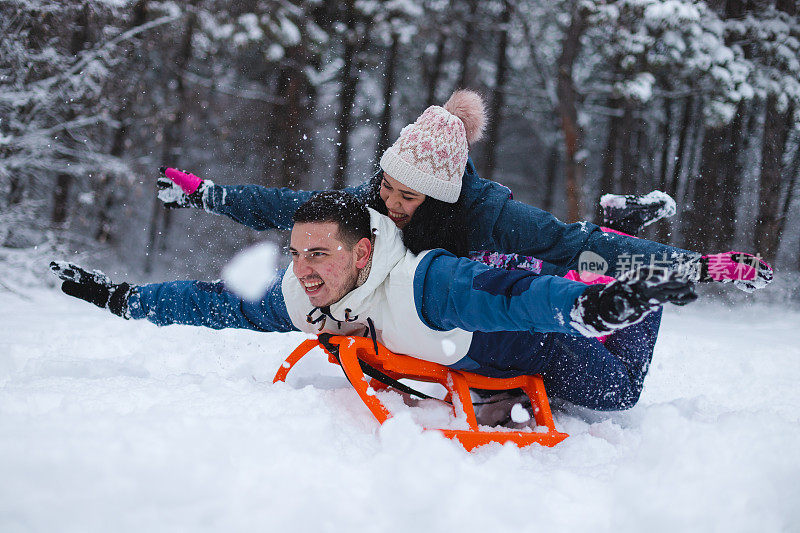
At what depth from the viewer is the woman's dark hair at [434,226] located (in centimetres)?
233

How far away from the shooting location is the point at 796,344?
16.2 ft

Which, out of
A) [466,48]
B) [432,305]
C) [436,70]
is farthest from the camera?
[466,48]

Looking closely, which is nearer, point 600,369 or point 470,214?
point 600,369

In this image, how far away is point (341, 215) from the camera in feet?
7.00

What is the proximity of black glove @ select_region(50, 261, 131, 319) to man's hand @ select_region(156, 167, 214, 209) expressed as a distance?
71cm

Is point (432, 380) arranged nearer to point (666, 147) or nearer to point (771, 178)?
point (771, 178)

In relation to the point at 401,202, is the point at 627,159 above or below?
above

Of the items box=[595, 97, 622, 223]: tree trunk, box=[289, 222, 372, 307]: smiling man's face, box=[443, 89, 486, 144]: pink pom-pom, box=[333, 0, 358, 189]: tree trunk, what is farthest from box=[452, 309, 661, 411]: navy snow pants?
box=[333, 0, 358, 189]: tree trunk

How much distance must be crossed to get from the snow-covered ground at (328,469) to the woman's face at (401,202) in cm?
84

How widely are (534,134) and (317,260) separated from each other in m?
16.1

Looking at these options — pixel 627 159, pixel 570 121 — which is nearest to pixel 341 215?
pixel 570 121

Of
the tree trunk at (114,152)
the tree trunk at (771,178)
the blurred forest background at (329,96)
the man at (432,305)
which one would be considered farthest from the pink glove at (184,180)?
the tree trunk at (771,178)

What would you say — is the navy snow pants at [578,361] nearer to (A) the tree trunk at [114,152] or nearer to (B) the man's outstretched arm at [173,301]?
(B) the man's outstretched arm at [173,301]

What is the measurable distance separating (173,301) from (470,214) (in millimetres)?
1456
